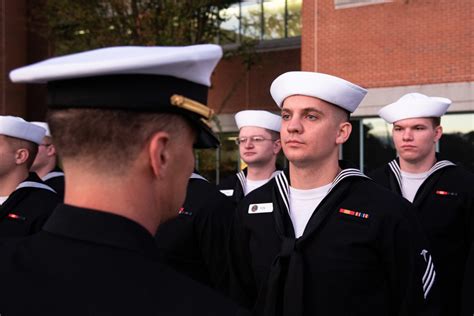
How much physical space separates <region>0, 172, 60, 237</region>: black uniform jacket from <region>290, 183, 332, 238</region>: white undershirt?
1962mm

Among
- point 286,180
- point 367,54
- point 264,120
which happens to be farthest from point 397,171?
point 367,54

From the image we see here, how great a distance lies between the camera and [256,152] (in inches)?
277

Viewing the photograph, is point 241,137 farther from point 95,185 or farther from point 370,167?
point 370,167

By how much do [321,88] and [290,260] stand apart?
1.01 m

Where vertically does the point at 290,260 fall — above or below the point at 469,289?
above

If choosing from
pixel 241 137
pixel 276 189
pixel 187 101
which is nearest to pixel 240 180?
pixel 241 137

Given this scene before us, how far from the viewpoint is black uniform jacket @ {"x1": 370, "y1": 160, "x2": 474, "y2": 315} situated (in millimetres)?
5203

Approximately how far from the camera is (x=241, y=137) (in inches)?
288

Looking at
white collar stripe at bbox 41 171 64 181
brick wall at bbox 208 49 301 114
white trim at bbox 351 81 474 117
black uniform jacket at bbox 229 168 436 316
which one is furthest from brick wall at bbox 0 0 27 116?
black uniform jacket at bbox 229 168 436 316

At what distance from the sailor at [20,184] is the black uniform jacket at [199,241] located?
0.93 m

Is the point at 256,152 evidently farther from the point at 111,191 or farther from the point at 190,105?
the point at 111,191

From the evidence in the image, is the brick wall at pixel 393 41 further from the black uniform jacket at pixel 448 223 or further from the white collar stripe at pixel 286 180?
the white collar stripe at pixel 286 180

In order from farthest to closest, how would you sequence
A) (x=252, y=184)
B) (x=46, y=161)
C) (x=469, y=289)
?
(x=46, y=161) < (x=252, y=184) < (x=469, y=289)

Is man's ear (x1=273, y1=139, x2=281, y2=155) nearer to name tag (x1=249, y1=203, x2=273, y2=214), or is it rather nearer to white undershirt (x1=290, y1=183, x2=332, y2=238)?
name tag (x1=249, y1=203, x2=273, y2=214)
